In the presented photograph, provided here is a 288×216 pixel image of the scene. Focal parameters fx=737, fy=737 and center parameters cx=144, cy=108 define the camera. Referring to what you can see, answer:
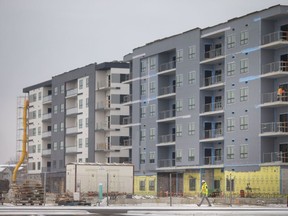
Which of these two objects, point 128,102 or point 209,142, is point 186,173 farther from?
point 128,102

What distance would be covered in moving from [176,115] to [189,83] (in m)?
5.12

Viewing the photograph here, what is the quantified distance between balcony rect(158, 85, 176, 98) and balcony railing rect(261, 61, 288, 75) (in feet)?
63.9

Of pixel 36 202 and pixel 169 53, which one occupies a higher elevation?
pixel 169 53

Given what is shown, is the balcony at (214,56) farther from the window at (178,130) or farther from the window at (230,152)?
the window at (230,152)

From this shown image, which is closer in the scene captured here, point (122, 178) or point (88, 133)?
point (122, 178)

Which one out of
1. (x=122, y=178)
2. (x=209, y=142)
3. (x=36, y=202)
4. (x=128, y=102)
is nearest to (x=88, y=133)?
(x=128, y=102)

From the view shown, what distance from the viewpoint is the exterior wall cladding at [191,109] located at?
80062mm

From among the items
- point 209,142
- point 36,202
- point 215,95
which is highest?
point 215,95

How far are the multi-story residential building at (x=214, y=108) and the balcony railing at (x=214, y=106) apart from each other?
12cm

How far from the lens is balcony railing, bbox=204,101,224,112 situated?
89525 millimetres

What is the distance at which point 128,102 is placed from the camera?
108312mm

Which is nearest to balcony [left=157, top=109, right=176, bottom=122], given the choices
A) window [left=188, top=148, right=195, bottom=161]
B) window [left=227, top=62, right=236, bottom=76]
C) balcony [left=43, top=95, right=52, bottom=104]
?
window [left=188, top=148, right=195, bottom=161]

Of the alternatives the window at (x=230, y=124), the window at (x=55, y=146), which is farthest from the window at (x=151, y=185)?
the window at (x=55, y=146)

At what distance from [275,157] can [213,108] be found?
47.0ft
